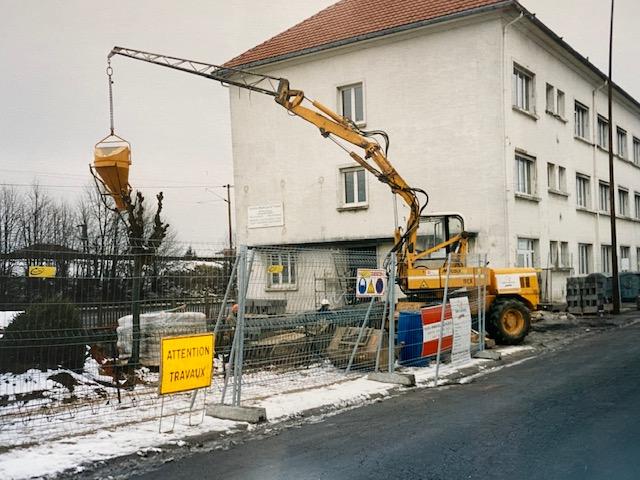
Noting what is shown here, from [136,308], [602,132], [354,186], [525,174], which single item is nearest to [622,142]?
[602,132]

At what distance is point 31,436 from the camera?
7.28 metres

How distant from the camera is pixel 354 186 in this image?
25.9 meters

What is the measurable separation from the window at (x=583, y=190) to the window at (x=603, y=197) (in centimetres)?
157

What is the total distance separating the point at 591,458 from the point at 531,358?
8285mm

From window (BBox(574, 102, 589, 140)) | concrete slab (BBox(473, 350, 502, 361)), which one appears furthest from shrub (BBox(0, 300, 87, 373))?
window (BBox(574, 102, 589, 140))

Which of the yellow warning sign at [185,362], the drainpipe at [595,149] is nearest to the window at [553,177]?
the drainpipe at [595,149]

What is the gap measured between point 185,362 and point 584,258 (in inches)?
1038

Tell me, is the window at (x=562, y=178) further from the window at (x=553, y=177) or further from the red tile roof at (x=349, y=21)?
the red tile roof at (x=349, y=21)

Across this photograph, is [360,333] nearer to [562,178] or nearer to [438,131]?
[438,131]

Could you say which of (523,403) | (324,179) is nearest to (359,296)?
(523,403)

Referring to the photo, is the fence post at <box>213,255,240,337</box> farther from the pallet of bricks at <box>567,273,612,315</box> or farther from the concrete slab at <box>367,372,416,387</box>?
the pallet of bricks at <box>567,273,612,315</box>

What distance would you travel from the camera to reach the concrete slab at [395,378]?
10.7 metres

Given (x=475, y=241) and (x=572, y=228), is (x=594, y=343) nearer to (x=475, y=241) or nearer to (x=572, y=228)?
(x=475, y=241)

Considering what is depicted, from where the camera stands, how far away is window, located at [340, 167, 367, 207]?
25.6 meters
